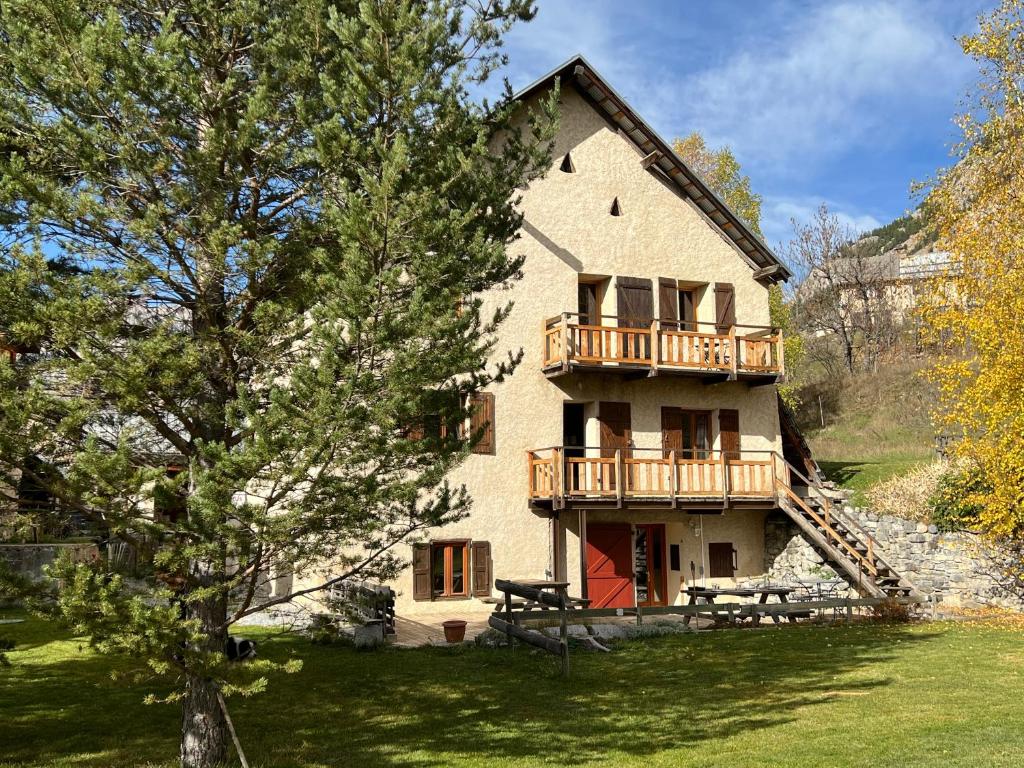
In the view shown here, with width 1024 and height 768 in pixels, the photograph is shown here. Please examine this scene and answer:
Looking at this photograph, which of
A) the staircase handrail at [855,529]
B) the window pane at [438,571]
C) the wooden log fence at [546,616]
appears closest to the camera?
the wooden log fence at [546,616]

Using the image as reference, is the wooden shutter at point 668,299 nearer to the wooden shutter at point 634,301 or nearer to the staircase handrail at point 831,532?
the wooden shutter at point 634,301

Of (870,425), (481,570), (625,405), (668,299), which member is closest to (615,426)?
(625,405)

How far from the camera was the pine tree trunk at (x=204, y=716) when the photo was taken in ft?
24.5

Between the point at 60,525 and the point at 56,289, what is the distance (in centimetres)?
234

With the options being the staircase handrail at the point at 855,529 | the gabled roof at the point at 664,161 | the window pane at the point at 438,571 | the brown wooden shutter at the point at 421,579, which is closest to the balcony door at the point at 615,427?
the staircase handrail at the point at 855,529

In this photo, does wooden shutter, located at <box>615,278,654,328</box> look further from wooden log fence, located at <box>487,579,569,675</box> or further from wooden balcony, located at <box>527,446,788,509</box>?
wooden log fence, located at <box>487,579,569,675</box>

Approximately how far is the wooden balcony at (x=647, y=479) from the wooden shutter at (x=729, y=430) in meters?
0.86

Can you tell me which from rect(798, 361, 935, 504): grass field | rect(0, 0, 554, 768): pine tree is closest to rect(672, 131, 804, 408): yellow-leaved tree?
rect(798, 361, 935, 504): grass field

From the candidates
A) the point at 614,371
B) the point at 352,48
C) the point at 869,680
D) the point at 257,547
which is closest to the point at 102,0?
the point at 352,48

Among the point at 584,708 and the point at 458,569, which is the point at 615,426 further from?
the point at 584,708

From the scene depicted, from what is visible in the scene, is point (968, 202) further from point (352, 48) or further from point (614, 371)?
point (352, 48)

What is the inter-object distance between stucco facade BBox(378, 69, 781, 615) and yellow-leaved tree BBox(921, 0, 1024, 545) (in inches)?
260

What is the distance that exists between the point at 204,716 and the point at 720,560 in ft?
53.7

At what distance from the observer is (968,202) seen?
648 inches
